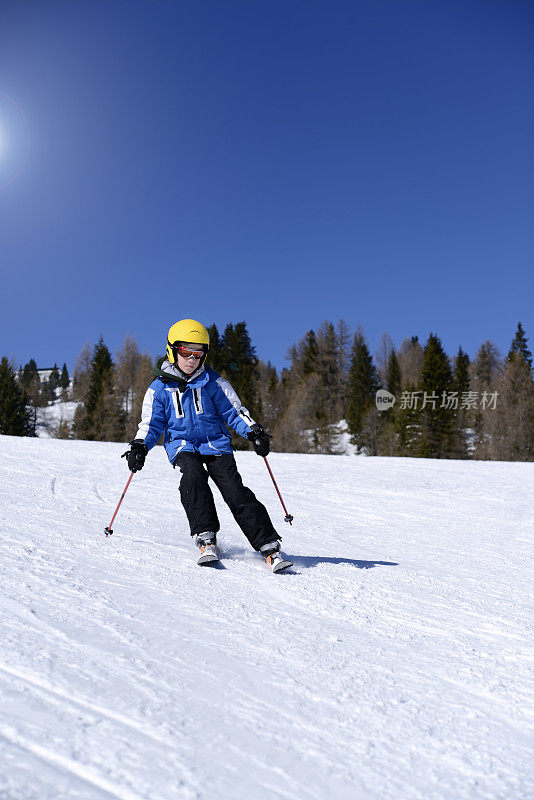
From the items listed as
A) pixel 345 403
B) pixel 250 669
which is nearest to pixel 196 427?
pixel 250 669

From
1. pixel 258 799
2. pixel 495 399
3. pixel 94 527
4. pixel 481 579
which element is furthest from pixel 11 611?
pixel 495 399

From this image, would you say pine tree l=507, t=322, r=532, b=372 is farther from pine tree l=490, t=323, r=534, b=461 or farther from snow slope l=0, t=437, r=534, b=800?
snow slope l=0, t=437, r=534, b=800

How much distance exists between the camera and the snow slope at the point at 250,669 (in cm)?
116

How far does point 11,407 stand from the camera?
39.2m

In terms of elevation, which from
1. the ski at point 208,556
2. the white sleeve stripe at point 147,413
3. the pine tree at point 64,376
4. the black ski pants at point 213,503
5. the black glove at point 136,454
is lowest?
the ski at point 208,556

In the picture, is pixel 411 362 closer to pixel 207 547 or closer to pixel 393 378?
pixel 393 378

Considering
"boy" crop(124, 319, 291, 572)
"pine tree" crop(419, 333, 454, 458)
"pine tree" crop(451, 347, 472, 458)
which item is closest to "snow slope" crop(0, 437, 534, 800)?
"boy" crop(124, 319, 291, 572)

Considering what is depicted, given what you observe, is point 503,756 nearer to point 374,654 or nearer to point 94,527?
point 374,654

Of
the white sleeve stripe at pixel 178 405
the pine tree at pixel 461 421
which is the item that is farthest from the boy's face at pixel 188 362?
the pine tree at pixel 461 421

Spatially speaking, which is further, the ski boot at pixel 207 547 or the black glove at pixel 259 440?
the black glove at pixel 259 440

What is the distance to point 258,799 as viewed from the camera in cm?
107

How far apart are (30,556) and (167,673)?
1448 millimetres

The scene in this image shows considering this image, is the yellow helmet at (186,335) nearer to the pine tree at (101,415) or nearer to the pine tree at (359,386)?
the pine tree at (101,415)

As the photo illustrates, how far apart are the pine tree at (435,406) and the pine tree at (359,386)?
20.5 feet
